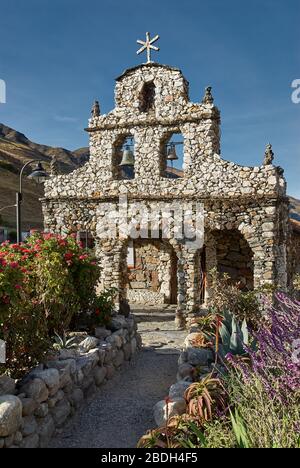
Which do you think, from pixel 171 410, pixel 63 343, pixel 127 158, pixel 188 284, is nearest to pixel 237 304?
pixel 188 284

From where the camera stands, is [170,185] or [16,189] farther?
[16,189]

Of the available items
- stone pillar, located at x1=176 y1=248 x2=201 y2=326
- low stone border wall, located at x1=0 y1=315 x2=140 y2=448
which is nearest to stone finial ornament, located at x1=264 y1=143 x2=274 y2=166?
stone pillar, located at x1=176 y1=248 x2=201 y2=326

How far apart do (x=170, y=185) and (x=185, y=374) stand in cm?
646

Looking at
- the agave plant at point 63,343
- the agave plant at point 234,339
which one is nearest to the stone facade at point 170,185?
the agave plant at point 234,339

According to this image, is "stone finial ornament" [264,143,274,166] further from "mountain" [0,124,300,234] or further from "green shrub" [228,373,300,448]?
"green shrub" [228,373,300,448]

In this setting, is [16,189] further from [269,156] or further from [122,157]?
[269,156]

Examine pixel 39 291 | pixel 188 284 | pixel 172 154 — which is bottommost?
pixel 188 284

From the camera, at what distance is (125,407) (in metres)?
5.93

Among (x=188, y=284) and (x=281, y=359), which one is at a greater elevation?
(x=188, y=284)

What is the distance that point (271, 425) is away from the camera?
133 inches

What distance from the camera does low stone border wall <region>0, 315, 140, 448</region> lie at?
13.3ft

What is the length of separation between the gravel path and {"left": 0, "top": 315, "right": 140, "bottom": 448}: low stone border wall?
6.8 inches

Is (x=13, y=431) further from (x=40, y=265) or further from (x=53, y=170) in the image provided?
(x=53, y=170)

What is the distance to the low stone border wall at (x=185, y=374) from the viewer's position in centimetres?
477
